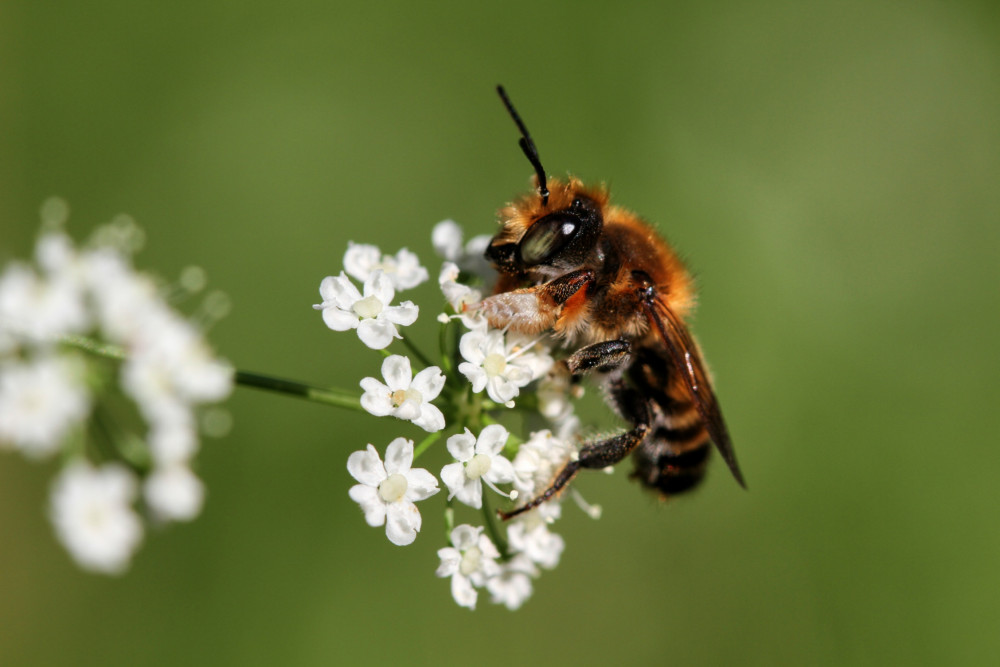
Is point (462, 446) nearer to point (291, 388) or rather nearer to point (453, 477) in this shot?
point (453, 477)

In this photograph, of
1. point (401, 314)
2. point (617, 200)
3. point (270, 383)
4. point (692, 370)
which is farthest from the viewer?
point (617, 200)

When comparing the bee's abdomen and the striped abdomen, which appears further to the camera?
the bee's abdomen

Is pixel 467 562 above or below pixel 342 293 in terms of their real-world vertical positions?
below

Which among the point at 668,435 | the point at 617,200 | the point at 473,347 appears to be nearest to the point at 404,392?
the point at 473,347

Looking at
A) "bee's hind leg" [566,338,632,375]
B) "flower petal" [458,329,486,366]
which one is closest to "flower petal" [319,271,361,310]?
"flower petal" [458,329,486,366]

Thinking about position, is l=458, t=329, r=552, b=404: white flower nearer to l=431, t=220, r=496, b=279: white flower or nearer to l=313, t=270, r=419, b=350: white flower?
l=313, t=270, r=419, b=350: white flower

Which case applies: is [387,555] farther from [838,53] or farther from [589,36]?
[838,53]
